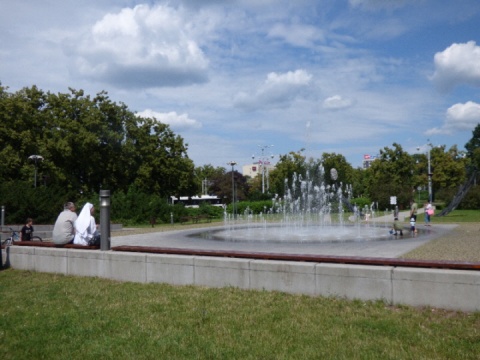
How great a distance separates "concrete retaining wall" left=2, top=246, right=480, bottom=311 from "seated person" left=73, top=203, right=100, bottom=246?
0.57m

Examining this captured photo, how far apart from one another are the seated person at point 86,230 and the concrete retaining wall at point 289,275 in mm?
572

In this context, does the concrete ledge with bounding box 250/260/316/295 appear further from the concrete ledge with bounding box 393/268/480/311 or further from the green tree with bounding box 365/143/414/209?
the green tree with bounding box 365/143/414/209

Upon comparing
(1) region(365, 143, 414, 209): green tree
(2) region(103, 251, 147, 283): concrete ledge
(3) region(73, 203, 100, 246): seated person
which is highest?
(1) region(365, 143, 414, 209): green tree

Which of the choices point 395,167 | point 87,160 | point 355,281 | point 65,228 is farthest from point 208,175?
point 355,281

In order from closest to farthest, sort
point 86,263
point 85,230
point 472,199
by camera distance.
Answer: point 86,263
point 85,230
point 472,199

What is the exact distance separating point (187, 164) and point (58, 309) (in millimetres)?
41008

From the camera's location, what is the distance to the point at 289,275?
7523 mm

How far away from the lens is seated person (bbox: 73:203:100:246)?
10859 mm

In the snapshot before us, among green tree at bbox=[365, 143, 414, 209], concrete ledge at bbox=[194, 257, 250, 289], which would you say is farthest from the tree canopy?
concrete ledge at bbox=[194, 257, 250, 289]

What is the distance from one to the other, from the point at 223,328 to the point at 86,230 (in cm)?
612

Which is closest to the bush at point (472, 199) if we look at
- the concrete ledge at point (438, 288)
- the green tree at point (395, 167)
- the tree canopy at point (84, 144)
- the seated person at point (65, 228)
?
the green tree at point (395, 167)

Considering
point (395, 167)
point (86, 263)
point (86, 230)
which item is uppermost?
point (395, 167)

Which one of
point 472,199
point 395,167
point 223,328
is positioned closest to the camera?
point 223,328

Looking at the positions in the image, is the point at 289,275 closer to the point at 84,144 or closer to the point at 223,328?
the point at 223,328
